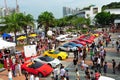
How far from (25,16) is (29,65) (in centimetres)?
2641

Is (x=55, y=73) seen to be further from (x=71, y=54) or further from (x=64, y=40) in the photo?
(x=64, y=40)

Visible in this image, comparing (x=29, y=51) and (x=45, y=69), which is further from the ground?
(x=29, y=51)

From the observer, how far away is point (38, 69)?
27453 mm

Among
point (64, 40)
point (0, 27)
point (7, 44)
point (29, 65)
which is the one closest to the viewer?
point (29, 65)

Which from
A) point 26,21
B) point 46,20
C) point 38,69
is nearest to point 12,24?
point 26,21

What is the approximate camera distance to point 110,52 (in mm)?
40406

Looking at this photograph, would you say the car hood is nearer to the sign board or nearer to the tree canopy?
the sign board

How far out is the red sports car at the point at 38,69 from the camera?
27344 mm

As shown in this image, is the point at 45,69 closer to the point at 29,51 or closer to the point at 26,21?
the point at 29,51

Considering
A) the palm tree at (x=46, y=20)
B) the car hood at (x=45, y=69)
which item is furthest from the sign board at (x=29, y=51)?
the palm tree at (x=46, y=20)

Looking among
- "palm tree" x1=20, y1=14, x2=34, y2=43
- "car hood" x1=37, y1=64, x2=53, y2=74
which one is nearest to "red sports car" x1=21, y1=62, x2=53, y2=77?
"car hood" x1=37, y1=64, x2=53, y2=74

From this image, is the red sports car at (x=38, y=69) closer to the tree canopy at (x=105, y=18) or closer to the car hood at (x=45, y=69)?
the car hood at (x=45, y=69)

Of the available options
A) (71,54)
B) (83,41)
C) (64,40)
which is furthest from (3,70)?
(64,40)

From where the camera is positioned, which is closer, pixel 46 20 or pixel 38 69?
Answer: pixel 38 69
